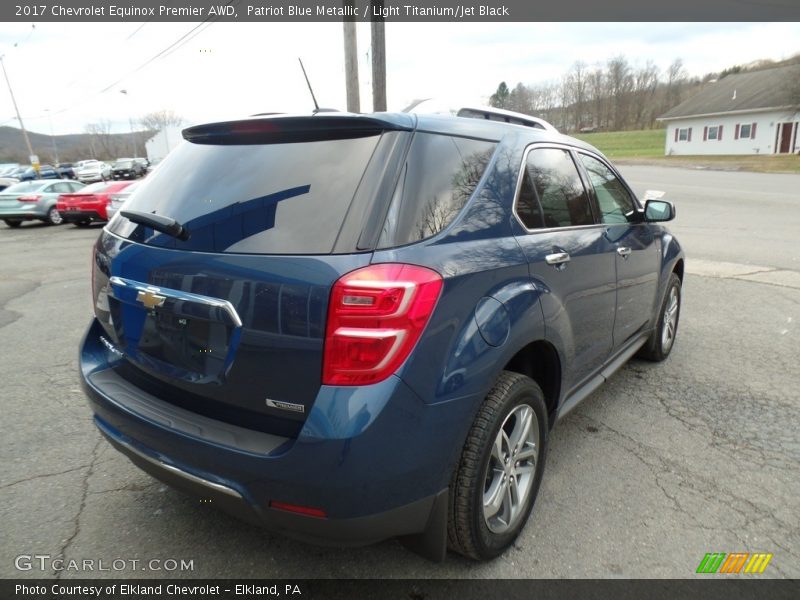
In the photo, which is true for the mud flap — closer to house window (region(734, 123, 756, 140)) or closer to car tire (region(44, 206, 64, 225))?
car tire (region(44, 206, 64, 225))

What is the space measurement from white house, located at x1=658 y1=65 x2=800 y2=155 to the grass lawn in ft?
7.64

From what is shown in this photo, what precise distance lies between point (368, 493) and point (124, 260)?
1394mm

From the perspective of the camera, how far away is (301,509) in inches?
71.4

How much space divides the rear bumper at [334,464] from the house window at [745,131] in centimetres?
4953

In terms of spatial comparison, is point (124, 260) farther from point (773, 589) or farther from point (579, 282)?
point (773, 589)

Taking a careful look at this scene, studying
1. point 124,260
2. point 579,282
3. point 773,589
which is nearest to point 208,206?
point 124,260

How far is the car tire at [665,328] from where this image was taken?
4.31 m

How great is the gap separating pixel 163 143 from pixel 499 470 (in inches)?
2226

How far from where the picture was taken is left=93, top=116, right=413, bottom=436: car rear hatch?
1.82 meters

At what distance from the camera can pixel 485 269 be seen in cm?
209

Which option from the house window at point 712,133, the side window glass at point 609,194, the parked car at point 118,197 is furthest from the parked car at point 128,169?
the side window glass at point 609,194

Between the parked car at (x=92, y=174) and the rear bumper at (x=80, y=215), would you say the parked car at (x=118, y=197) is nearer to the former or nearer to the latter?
the rear bumper at (x=80, y=215)

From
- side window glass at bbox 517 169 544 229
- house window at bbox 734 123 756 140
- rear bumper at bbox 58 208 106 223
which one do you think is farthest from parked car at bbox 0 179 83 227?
house window at bbox 734 123 756 140

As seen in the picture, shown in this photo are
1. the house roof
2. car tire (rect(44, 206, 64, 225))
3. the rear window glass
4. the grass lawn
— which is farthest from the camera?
the house roof
